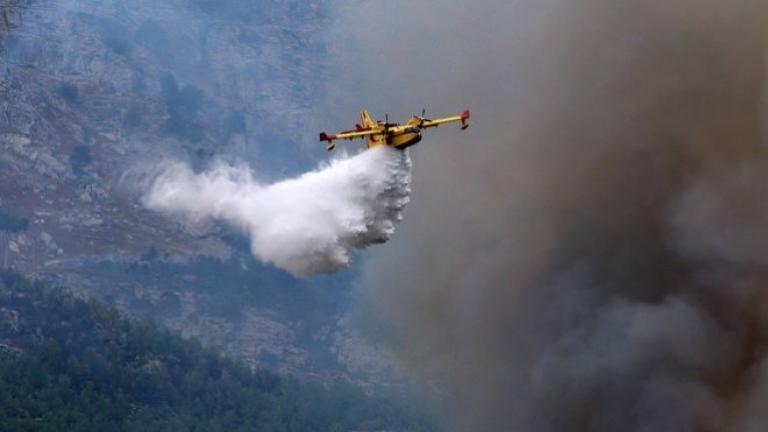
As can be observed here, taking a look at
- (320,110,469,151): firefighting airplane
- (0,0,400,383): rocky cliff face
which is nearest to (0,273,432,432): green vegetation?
(0,0,400,383): rocky cliff face

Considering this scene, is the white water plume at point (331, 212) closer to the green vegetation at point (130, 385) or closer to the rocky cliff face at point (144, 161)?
the green vegetation at point (130, 385)

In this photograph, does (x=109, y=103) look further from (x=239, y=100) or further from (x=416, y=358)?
(x=416, y=358)

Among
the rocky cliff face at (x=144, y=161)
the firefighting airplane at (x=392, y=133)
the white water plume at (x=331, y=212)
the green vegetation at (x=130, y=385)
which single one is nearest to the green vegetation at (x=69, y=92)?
the rocky cliff face at (x=144, y=161)

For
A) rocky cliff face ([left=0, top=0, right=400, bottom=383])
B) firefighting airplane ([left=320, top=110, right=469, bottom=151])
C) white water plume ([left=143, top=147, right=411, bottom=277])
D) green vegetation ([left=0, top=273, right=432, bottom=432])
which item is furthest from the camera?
rocky cliff face ([left=0, top=0, right=400, bottom=383])

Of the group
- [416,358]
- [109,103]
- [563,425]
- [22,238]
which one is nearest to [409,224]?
[416,358]

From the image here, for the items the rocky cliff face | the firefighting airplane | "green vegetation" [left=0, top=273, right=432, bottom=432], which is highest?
the rocky cliff face

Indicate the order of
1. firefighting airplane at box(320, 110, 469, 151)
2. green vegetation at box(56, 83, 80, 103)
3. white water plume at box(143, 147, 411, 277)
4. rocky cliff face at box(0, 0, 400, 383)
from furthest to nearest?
green vegetation at box(56, 83, 80, 103), rocky cliff face at box(0, 0, 400, 383), white water plume at box(143, 147, 411, 277), firefighting airplane at box(320, 110, 469, 151)

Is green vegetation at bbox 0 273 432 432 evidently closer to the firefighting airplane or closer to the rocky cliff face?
the rocky cliff face
